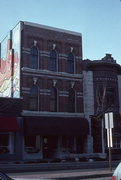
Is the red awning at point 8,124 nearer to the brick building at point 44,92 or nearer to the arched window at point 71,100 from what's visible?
the brick building at point 44,92

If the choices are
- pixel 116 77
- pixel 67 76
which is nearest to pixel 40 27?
pixel 67 76

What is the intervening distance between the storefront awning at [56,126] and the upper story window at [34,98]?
150 cm

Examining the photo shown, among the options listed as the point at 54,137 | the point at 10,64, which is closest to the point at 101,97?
the point at 54,137

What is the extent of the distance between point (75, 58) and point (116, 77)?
4.87 m

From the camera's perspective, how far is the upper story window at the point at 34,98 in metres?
26.2

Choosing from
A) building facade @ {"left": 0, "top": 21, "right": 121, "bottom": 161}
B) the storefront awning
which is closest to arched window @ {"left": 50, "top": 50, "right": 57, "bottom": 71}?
building facade @ {"left": 0, "top": 21, "right": 121, "bottom": 161}

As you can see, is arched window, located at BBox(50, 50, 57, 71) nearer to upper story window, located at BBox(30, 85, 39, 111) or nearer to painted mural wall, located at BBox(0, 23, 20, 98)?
upper story window, located at BBox(30, 85, 39, 111)

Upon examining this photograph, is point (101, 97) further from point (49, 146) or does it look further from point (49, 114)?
point (49, 146)

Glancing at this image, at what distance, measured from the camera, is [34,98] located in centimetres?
2645

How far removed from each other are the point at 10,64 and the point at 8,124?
23.1ft

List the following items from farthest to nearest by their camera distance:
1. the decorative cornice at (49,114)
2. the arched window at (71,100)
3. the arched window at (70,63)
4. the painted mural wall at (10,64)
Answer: the arched window at (70,63) → the arched window at (71,100) → the painted mural wall at (10,64) → the decorative cornice at (49,114)

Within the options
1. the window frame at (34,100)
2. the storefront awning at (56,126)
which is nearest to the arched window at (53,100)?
the storefront awning at (56,126)

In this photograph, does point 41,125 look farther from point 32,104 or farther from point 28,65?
point 28,65

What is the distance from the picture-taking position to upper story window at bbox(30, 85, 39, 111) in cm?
2622
